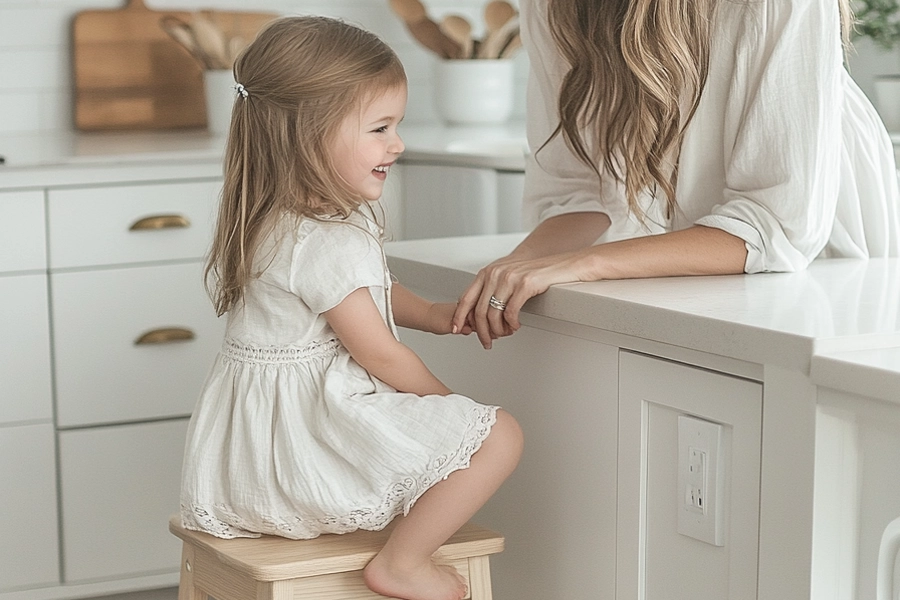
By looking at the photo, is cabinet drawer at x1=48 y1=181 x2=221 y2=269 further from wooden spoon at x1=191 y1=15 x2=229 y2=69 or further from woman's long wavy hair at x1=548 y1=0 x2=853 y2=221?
woman's long wavy hair at x1=548 y1=0 x2=853 y2=221

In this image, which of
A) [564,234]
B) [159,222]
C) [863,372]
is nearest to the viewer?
[863,372]

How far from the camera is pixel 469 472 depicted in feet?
4.09

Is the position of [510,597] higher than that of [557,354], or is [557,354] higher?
[557,354]

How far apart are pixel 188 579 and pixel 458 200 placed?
4.22ft

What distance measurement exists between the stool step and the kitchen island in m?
0.14

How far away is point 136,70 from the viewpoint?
2996 mm

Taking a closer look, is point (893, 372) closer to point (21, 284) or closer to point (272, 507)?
point (272, 507)

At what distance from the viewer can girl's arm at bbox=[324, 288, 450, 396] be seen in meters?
1.29

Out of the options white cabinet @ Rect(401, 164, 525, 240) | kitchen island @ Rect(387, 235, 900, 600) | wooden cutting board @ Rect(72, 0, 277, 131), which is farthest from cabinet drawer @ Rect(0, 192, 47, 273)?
kitchen island @ Rect(387, 235, 900, 600)

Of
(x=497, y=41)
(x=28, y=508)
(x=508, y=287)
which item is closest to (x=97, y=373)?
(x=28, y=508)

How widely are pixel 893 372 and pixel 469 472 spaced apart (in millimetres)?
444

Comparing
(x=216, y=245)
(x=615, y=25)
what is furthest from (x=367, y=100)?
(x=615, y=25)

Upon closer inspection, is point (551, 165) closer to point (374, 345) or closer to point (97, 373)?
point (374, 345)

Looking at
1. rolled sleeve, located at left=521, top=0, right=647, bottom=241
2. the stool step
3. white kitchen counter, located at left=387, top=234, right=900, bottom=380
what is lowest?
the stool step
